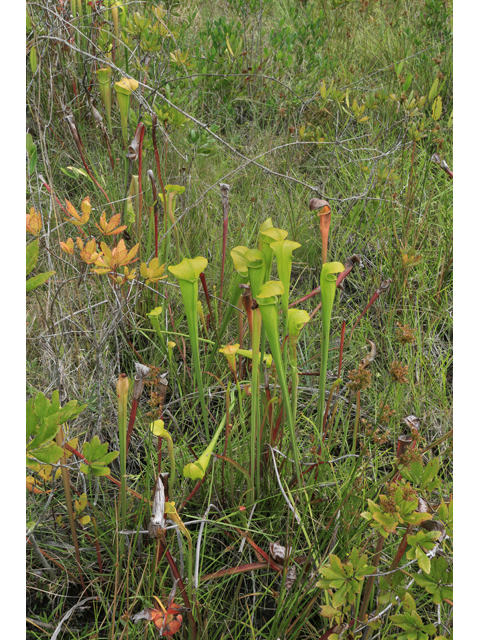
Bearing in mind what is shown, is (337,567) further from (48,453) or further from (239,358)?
(239,358)

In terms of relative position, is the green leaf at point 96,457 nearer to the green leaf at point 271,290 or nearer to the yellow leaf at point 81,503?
the yellow leaf at point 81,503

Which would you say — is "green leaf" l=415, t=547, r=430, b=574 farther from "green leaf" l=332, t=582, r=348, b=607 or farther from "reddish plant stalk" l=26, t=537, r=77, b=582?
"reddish plant stalk" l=26, t=537, r=77, b=582

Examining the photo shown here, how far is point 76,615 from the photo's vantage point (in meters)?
1.04

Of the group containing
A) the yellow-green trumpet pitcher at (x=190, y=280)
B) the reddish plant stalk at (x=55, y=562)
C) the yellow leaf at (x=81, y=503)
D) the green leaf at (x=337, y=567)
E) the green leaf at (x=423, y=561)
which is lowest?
A: the reddish plant stalk at (x=55, y=562)

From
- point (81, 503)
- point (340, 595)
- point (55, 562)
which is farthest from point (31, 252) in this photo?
point (340, 595)

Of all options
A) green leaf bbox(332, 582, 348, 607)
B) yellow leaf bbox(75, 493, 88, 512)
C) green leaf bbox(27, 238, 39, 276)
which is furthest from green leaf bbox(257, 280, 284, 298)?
yellow leaf bbox(75, 493, 88, 512)

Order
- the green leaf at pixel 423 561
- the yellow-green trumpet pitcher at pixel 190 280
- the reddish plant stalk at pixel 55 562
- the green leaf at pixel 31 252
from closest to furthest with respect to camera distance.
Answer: the green leaf at pixel 423 561 → the green leaf at pixel 31 252 → the yellow-green trumpet pitcher at pixel 190 280 → the reddish plant stalk at pixel 55 562

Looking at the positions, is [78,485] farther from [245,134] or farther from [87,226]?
[245,134]

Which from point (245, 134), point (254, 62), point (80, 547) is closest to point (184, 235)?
point (245, 134)

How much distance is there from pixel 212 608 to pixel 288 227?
150 centimetres

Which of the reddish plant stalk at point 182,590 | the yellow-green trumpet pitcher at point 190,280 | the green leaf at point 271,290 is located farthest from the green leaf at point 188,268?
the reddish plant stalk at point 182,590

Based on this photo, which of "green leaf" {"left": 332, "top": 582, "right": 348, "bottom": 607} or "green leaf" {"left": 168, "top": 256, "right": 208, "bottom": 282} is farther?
"green leaf" {"left": 168, "top": 256, "right": 208, "bottom": 282}

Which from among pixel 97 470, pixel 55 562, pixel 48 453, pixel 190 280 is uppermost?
pixel 190 280

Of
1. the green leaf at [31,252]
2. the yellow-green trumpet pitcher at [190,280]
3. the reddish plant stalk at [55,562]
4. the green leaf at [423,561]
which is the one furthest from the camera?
the reddish plant stalk at [55,562]
